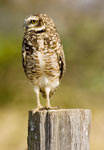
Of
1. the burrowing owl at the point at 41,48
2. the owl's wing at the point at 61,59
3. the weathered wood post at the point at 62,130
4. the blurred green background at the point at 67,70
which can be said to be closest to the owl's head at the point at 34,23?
the burrowing owl at the point at 41,48

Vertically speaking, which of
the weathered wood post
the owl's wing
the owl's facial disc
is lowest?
the weathered wood post

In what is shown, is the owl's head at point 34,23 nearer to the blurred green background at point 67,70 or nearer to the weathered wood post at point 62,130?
the weathered wood post at point 62,130

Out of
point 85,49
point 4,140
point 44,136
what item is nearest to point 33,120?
point 44,136

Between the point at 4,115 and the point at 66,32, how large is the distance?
375 centimetres

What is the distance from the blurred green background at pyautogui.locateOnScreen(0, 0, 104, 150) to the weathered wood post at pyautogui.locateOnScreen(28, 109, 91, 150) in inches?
212

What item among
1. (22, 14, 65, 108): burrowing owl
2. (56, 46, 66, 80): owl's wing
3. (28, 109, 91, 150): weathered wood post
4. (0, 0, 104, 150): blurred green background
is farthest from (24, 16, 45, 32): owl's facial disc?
(0, 0, 104, 150): blurred green background

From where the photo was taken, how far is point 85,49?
1247 cm

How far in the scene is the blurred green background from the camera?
9602 millimetres

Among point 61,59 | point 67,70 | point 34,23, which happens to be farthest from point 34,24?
point 67,70

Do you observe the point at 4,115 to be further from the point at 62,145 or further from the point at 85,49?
the point at 62,145

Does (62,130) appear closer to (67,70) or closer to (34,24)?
(34,24)

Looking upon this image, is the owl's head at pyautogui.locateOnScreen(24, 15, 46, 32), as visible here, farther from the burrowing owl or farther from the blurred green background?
the blurred green background

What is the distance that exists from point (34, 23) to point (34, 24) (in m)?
0.02

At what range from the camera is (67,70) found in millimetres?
11469
